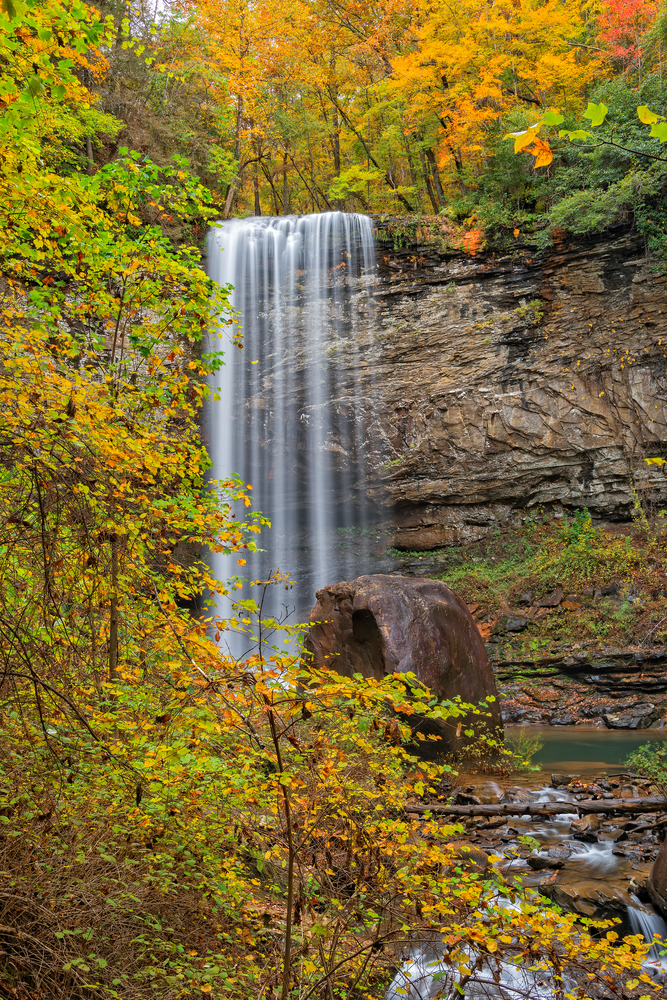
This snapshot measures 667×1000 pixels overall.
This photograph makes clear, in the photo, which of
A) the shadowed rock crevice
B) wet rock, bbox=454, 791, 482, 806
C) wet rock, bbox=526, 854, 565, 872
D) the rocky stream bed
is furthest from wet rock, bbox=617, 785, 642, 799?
the shadowed rock crevice

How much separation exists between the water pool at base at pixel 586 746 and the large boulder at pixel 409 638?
79cm

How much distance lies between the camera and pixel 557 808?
528 centimetres

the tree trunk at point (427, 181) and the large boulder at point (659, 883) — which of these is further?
the tree trunk at point (427, 181)

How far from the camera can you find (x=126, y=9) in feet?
46.1

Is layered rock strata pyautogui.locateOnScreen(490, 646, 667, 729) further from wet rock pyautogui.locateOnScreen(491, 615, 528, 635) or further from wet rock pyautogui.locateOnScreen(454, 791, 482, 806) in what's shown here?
wet rock pyautogui.locateOnScreen(454, 791, 482, 806)

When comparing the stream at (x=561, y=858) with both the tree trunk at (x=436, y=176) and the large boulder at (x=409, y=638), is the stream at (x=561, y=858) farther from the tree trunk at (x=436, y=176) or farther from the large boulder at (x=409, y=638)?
the tree trunk at (x=436, y=176)

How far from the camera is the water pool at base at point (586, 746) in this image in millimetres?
6914

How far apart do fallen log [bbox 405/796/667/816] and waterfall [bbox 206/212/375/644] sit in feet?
32.1

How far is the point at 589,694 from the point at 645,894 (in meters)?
6.46

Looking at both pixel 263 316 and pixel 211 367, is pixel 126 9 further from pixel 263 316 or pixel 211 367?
pixel 211 367

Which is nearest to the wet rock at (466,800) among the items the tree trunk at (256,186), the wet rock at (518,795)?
the wet rock at (518,795)

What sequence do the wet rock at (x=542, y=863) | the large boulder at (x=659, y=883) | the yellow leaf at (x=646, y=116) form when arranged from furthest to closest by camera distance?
the wet rock at (x=542, y=863) < the large boulder at (x=659, y=883) < the yellow leaf at (x=646, y=116)

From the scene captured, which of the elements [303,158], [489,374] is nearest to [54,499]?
[489,374]

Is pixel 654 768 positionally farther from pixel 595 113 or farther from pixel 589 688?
pixel 595 113
